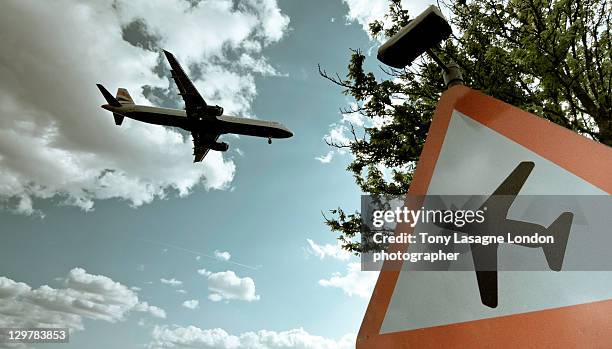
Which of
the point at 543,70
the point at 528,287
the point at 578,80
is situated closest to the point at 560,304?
the point at 528,287

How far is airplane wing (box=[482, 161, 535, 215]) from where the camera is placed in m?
1.32

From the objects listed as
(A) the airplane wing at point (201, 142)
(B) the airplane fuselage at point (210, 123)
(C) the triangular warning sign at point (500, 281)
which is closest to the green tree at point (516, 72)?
(C) the triangular warning sign at point (500, 281)

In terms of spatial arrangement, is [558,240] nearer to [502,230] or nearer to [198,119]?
[502,230]

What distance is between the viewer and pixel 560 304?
111 cm

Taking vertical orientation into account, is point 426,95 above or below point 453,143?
above

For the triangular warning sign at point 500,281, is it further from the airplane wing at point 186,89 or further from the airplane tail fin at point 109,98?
the airplane tail fin at point 109,98

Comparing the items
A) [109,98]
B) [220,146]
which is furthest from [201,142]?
[109,98]

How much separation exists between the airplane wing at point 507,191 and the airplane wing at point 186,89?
96.0ft

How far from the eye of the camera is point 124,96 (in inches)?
1575

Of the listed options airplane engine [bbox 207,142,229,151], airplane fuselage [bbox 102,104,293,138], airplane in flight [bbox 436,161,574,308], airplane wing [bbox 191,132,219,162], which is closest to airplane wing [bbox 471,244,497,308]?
airplane in flight [bbox 436,161,574,308]

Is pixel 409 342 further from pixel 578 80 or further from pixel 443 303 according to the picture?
pixel 578 80

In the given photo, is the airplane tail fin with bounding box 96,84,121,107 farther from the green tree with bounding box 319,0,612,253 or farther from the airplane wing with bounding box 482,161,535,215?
the airplane wing with bounding box 482,161,535,215

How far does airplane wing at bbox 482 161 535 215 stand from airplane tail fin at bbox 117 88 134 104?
43.6 m

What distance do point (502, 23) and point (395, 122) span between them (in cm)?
336
